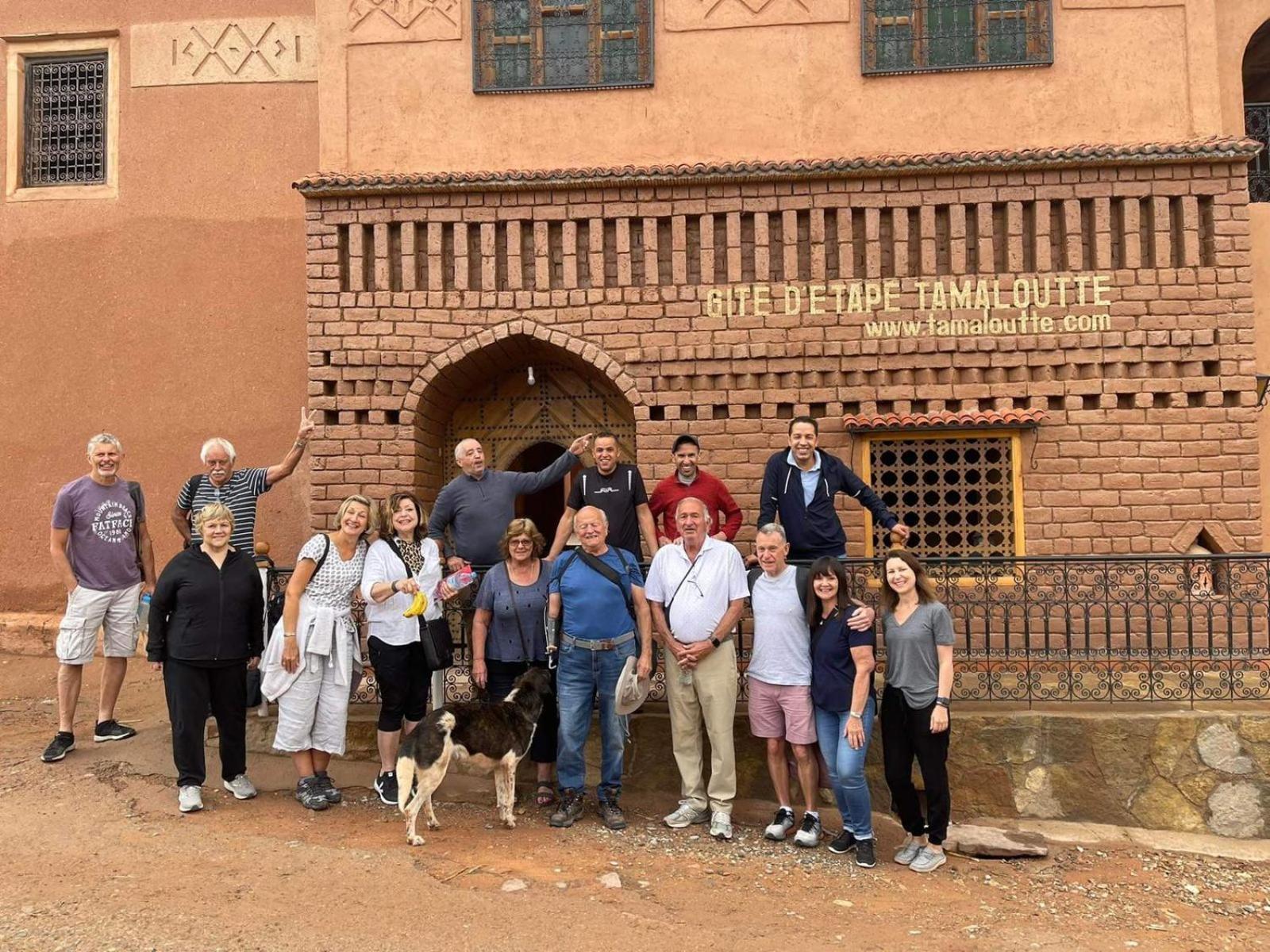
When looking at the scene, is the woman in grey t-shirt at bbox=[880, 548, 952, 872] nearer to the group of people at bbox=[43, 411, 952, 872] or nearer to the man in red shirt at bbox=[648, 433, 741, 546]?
the group of people at bbox=[43, 411, 952, 872]

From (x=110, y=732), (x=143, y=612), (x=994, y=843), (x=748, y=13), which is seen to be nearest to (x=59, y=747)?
(x=110, y=732)

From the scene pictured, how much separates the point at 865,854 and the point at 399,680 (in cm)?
277

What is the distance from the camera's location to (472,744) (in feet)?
17.0

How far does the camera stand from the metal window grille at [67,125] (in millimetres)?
9719

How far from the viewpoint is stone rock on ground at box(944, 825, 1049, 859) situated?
18.4 ft

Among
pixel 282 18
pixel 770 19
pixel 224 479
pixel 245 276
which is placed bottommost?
pixel 224 479

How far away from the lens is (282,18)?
9.52 meters

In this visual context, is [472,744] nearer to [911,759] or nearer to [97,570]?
[911,759]

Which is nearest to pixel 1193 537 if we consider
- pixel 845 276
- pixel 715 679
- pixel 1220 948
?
pixel 845 276

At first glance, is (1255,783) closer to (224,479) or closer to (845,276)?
(845,276)

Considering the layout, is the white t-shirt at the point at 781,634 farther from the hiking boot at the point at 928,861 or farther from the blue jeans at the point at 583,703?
the hiking boot at the point at 928,861

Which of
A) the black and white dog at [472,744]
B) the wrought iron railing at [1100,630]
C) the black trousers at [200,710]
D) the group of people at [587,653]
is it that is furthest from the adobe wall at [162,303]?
the black and white dog at [472,744]

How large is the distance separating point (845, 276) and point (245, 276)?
582cm

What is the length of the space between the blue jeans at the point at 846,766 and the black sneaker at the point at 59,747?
192 inches
